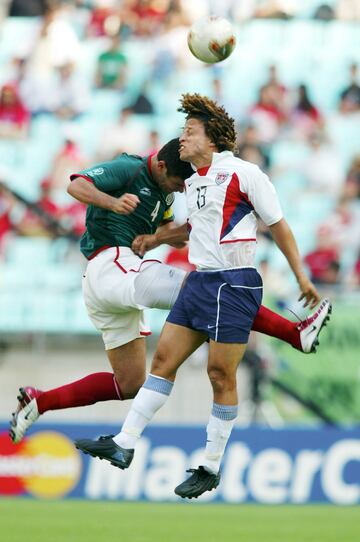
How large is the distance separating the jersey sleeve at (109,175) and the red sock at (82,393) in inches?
55.9

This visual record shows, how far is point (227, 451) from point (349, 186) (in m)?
4.32

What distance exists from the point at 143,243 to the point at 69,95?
8.93m

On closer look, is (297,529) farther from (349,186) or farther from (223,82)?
(223,82)

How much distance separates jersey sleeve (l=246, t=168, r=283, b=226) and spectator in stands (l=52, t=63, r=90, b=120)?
30.8 feet

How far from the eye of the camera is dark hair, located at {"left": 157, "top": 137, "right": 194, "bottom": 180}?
772cm

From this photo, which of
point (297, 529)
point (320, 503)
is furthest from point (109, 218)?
point (320, 503)

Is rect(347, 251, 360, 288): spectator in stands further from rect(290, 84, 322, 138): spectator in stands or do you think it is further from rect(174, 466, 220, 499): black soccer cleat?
rect(174, 466, 220, 499): black soccer cleat

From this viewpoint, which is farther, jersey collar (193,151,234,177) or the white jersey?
jersey collar (193,151,234,177)

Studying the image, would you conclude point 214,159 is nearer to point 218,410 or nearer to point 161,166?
point 161,166

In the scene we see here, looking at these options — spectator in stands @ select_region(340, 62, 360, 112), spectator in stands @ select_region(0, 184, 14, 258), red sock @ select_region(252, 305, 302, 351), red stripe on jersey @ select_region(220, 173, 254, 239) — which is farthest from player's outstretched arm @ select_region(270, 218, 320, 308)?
spectator in stands @ select_region(340, 62, 360, 112)

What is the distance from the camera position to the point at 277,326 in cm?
769

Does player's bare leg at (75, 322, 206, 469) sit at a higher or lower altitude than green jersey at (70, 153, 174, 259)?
lower

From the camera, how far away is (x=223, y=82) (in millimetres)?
16781

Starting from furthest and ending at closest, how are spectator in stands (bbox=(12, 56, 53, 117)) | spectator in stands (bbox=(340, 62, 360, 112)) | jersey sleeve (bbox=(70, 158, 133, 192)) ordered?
spectator in stands (bbox=(340, 62, 360, 112)) → spectator in stands (bbox=(12, 56, 53, 117)) → jersey sleeve (bbox=(70, 158, 133, 192))
